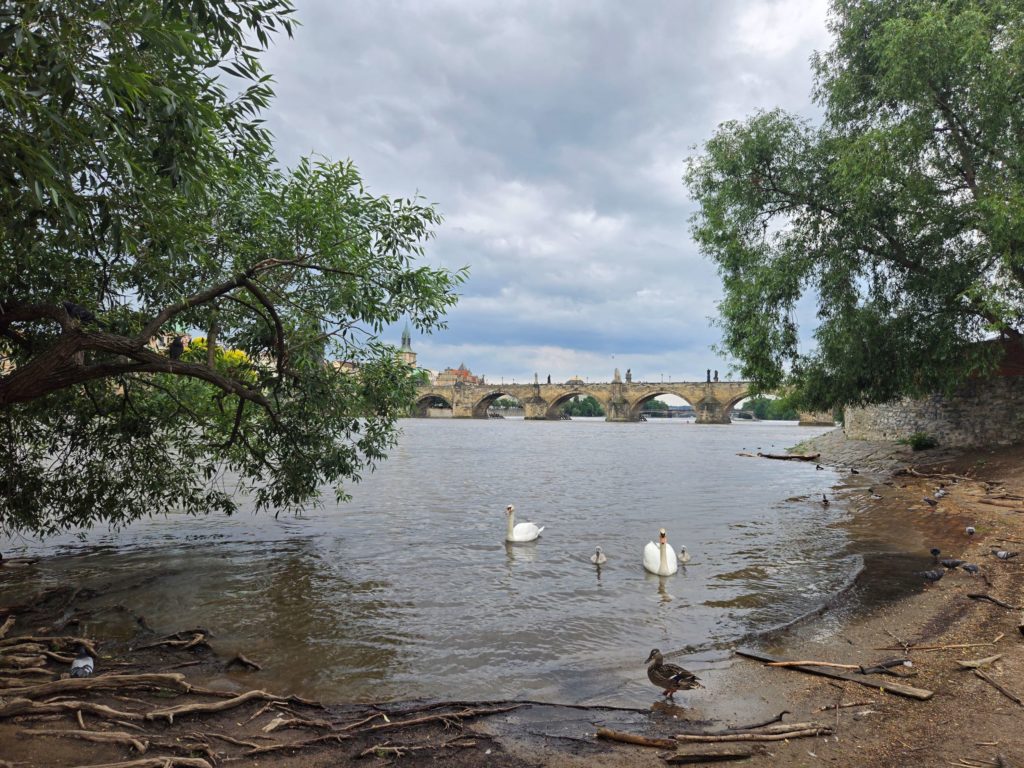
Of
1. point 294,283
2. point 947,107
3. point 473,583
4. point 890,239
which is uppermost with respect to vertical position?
point 947,107

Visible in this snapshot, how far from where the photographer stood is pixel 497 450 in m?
44.6

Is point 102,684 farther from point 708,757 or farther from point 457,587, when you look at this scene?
point 457,587

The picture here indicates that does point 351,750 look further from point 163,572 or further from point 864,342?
point 864,342

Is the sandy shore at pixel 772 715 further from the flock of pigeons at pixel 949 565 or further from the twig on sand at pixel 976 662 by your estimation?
the flock of pigeons at pixel 949 565

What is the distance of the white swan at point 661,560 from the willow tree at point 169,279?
499cm

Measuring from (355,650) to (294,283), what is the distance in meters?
5.19

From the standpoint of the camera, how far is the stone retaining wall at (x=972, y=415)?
20547mm

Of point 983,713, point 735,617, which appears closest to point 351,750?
point 983,713

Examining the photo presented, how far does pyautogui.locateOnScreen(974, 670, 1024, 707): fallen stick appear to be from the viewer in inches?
181

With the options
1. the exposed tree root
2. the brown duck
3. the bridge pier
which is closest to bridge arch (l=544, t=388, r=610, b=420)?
the bridge pier

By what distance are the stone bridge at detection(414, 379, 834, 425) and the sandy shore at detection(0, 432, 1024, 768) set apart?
8033 centimetres

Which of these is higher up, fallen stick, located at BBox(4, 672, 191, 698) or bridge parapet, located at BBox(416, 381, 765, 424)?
bridge parapet, located at BBox(416, 381, 765, 424)

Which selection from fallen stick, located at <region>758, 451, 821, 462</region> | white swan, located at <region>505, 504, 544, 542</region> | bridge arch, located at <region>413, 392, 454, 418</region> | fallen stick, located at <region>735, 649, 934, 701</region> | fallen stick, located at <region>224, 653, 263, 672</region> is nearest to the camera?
fallen stick, located at <region>735, 649, 934, 701</region>

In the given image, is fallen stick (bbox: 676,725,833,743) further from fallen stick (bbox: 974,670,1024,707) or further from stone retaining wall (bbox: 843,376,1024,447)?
stone retaining wall (bbox: 843,376,1024,447)
